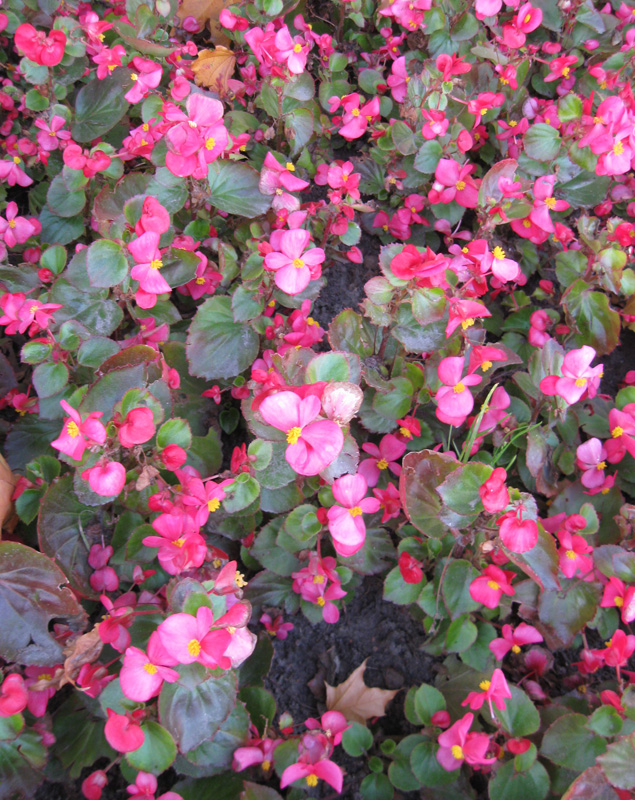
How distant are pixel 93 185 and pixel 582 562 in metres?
1.41

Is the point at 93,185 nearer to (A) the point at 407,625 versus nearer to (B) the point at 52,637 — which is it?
(B) the point at 52,637

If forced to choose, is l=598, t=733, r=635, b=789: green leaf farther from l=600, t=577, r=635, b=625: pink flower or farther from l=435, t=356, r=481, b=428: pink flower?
l=435, t=356, r=481, b=428: pink flower

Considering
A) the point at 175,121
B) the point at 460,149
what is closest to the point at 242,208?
the point at 175,121

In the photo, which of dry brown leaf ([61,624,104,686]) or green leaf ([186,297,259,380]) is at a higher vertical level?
green leaf ([186,297,259,380])

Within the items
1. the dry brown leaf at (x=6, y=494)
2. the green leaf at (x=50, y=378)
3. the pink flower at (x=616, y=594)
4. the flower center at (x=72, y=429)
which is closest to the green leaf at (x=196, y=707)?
the flower center at (x=72, y=429)

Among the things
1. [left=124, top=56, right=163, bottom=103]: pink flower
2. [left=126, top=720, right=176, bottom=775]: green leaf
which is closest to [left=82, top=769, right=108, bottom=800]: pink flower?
[left=126, top=720, right=176, bottom=775]: green leaf

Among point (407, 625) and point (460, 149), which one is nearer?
point (407, 625)

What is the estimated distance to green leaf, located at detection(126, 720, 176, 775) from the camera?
2.91 ft

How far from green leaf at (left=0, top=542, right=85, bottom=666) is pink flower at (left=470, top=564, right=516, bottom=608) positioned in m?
0.71

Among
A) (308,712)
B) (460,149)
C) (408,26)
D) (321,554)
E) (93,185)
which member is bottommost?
(308,712)

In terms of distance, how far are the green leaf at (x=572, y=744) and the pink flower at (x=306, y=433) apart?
712 millimetres

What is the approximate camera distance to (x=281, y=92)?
1.50 m

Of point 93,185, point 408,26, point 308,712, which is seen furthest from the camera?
point 408,26

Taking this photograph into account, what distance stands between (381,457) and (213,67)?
4.31ft
